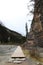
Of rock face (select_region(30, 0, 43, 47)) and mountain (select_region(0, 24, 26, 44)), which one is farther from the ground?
rock face (select_region(30, 0, 43, 47))

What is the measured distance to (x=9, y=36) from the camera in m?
17.9

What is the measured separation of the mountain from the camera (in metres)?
17.4

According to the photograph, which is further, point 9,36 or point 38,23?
point 9,36

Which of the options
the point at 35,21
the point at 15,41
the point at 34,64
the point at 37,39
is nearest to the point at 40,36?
the point at 37,39

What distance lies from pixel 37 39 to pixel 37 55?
1.68 metres

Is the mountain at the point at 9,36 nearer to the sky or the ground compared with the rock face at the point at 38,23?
nearer to the ground

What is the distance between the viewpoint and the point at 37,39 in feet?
23.7

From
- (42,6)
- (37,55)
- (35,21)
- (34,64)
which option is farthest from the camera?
(35,21)

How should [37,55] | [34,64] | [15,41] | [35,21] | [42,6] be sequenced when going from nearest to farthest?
[34,64]
[37,55]
[42,6]
[35,21]
[15,41]

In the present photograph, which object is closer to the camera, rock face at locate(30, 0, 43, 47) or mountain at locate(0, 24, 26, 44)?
rock face at locate(30, 0, 43, 47)

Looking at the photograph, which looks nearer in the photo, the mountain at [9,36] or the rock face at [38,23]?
the rock face at [38,23]

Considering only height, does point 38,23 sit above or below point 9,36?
above

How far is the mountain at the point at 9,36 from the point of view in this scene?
685 inches

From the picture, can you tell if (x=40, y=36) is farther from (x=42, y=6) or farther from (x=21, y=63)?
(x=21, y=63)
